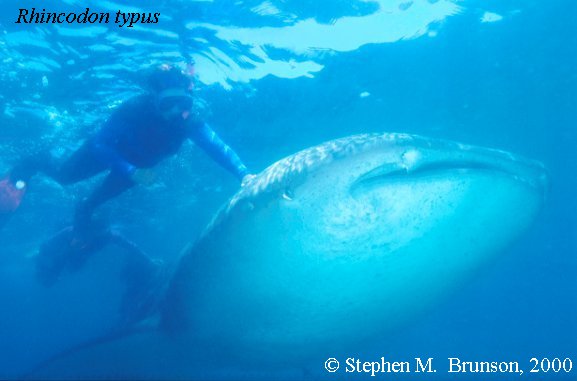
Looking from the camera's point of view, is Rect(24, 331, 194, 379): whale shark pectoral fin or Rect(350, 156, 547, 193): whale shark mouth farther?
Rect(24, 331, 194, 379): whale shark pectoral fin

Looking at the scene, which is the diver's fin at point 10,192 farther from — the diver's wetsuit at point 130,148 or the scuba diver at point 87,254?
the scuba diver at point 87,254

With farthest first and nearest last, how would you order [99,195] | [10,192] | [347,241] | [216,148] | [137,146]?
[99,195], [10,192], [137,146], [216,148], [347,241]

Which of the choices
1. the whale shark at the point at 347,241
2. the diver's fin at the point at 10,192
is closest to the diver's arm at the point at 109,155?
the diver's fin at the point at 10,192

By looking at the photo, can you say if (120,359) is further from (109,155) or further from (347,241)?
(109,155)

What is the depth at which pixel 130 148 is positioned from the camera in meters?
8.38

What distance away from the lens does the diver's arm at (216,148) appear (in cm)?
677

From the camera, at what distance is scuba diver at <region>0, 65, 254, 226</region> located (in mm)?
6910

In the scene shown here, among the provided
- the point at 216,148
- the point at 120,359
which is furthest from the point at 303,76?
the point at 120,359

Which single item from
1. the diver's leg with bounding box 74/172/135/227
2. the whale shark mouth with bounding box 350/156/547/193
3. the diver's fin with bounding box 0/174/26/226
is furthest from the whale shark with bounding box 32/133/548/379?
the diver's fin with bounding box 0/174/26/226

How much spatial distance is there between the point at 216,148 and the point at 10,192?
18.2ft

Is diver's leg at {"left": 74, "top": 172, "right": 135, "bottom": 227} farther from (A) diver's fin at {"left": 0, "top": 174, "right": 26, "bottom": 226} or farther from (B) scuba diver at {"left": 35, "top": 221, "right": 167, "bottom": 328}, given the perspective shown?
(A) diver's fin at {"left": 0, "top": 174, "right": 26, "bottom": 226}

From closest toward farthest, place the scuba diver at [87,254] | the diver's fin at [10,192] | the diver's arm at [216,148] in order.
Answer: the diver's arm at [216,148]
the diver's fin at [10,192]
the scuba diver at [87,254]

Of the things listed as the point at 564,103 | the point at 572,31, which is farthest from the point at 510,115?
the point at 572,31

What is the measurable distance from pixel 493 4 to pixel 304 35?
501 centimetres
